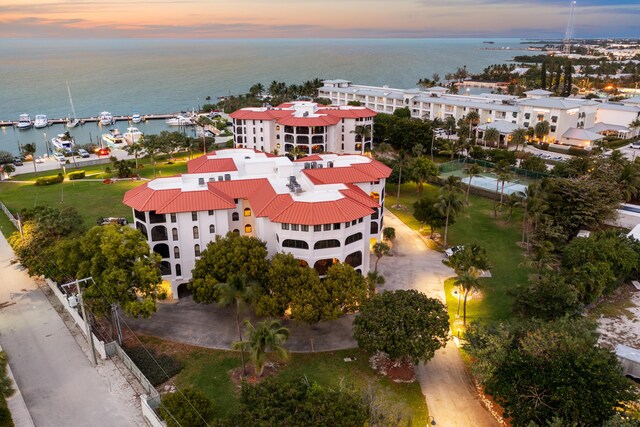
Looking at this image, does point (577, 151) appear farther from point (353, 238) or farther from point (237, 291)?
point (237, 291)

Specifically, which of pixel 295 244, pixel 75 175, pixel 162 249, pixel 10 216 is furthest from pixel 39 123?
pixel 295 244

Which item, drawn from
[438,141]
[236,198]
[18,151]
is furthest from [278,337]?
[18,151]

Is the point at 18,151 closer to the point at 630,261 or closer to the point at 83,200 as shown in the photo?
the point at 83,200

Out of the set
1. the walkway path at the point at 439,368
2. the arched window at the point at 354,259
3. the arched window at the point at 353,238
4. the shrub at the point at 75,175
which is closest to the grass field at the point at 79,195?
the shrub at the point at 75,175

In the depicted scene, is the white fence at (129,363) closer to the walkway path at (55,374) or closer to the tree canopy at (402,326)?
the walkway path at (55,374)

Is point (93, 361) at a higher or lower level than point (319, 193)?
lower

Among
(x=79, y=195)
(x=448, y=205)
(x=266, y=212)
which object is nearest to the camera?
(x=266, y=212)

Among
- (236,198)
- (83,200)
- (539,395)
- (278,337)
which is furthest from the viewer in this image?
(83,200)
